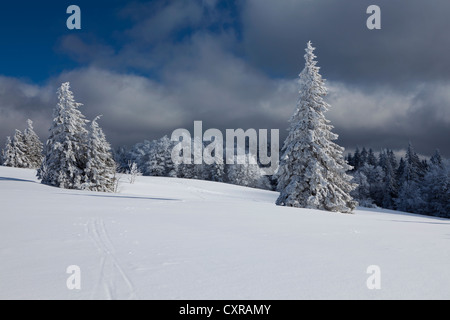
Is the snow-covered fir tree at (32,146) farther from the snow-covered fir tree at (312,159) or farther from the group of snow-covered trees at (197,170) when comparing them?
the snow-covered fir tree at (312,159)

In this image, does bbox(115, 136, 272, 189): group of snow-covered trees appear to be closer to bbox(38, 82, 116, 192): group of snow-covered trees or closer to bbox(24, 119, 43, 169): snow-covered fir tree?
bbox(24, 119, 43, 169): snow-covered fir tree

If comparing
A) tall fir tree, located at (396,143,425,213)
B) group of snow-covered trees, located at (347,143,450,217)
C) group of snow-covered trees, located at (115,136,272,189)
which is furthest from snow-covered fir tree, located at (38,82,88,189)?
tall fir tree, located at (396,143,425,213)

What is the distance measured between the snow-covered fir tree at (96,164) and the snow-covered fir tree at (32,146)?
36.2m

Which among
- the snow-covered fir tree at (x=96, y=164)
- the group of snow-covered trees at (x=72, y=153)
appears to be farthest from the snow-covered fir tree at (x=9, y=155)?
the snow-covered fir tree at (x=96, y=164)

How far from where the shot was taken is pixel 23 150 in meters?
55.9

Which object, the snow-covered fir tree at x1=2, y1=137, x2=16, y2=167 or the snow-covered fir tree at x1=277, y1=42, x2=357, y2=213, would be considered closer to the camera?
the snow-covered fir tree at x1=277, y1=42, x2=357, y2=213

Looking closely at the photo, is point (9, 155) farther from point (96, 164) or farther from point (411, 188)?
point (411, 188)

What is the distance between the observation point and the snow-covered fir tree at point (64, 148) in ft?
89.7

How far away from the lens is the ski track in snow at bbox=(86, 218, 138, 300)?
365 centimetres

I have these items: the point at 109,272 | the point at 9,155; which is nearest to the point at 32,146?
the point at 9,155

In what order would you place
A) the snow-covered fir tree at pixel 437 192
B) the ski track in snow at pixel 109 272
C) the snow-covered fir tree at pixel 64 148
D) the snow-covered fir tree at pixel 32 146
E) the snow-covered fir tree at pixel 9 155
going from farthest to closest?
the snow-covered fir tree at pixel 32 146 → the snow-covered fir tree at pixel 9 155 → the snow-covered fir tree at pixel 437 192 → the snow-covered fir tree at pixel 64 148 → the ski track in snow at pixel 109 272

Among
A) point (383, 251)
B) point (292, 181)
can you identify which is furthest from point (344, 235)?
point (292, 181)
